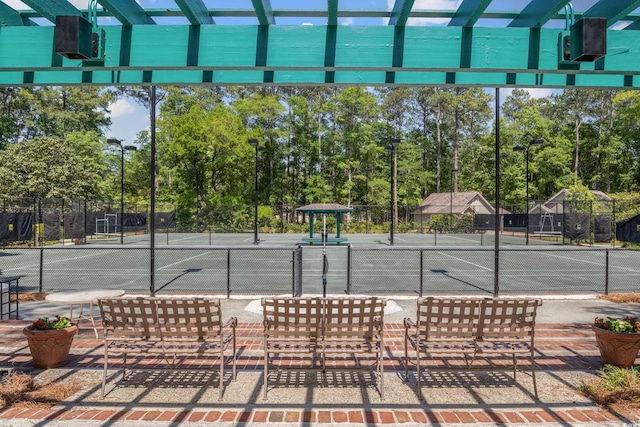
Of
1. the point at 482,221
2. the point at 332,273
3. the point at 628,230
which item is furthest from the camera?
the point at 482,221

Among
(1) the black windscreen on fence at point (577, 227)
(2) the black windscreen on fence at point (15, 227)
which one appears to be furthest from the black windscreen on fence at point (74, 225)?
(1) the black windscreen on fence at point (577, 227)

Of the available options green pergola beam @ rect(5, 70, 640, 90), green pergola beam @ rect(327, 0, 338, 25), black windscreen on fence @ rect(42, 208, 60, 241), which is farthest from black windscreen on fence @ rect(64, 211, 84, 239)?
green pergola beam @ rect(327, 0, 338, 25)

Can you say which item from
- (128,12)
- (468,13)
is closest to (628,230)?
(468,13)

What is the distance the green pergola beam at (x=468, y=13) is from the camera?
Answer: 475cm

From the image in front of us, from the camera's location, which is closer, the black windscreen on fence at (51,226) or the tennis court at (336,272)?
the tennis court at (336,272)

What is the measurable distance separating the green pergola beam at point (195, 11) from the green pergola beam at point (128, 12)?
28.2 inches

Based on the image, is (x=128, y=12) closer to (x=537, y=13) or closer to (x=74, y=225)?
(x=537, y=13)

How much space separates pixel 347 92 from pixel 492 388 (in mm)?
48546

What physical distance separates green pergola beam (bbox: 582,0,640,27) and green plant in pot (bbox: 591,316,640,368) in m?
3.78

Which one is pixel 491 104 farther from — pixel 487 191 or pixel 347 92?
pixel 347 92

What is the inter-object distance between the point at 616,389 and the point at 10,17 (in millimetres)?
8795

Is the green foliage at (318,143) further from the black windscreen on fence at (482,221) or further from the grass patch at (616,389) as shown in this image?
the grass patch at (616,389)

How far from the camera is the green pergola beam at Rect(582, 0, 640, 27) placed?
15.1 feet

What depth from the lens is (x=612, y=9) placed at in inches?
192
